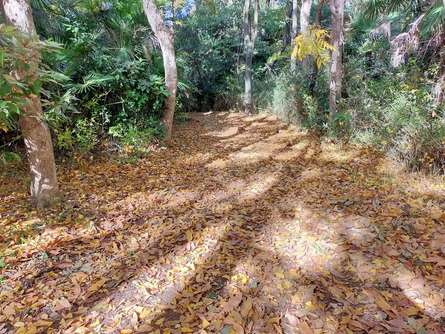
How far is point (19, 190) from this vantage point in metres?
4.04

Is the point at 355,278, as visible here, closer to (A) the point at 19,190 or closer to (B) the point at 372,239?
(B) the point at 372,239

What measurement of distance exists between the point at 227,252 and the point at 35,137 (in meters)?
2.32

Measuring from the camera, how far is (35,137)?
3.26 meters

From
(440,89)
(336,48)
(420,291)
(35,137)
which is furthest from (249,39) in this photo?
(420,291)

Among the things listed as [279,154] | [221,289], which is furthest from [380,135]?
[221,289]

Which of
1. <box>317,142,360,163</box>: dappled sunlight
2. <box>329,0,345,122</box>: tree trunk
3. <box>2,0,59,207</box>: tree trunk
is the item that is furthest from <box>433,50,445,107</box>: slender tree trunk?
<box>2,0,59,207</box>: tree trunk


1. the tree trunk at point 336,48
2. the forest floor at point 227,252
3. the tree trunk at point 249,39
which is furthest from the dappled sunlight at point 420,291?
the tree trunk at point 249,39

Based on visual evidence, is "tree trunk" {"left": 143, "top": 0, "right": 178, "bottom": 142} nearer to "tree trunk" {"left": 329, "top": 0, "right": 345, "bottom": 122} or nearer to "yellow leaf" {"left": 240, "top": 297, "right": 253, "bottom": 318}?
"tree trunk" {"left": 329, "top": 0, "right": 345, "bottom": 122}

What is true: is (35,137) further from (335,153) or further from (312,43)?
(335,153)

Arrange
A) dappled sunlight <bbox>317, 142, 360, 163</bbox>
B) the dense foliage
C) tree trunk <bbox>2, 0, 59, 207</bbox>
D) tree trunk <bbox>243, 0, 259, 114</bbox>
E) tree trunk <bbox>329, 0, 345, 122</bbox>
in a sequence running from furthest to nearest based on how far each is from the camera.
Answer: tree trunk <bbox>243, 0, 259, 114</bbox>, tree trunk <bbox>329, 0, 345, 122</bbox>, dappled sunlight <bbox>317, 142, 360, 163</bbox>, the dense foliage, tree trunk <bbox>2, 0, 59, 207</bbox>

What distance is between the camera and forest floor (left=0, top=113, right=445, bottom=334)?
2.14 m

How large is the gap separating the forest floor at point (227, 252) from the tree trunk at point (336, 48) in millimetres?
2051

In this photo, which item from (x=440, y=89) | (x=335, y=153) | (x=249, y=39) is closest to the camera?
(x=440, y=89)

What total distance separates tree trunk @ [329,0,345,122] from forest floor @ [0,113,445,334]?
2.05m
